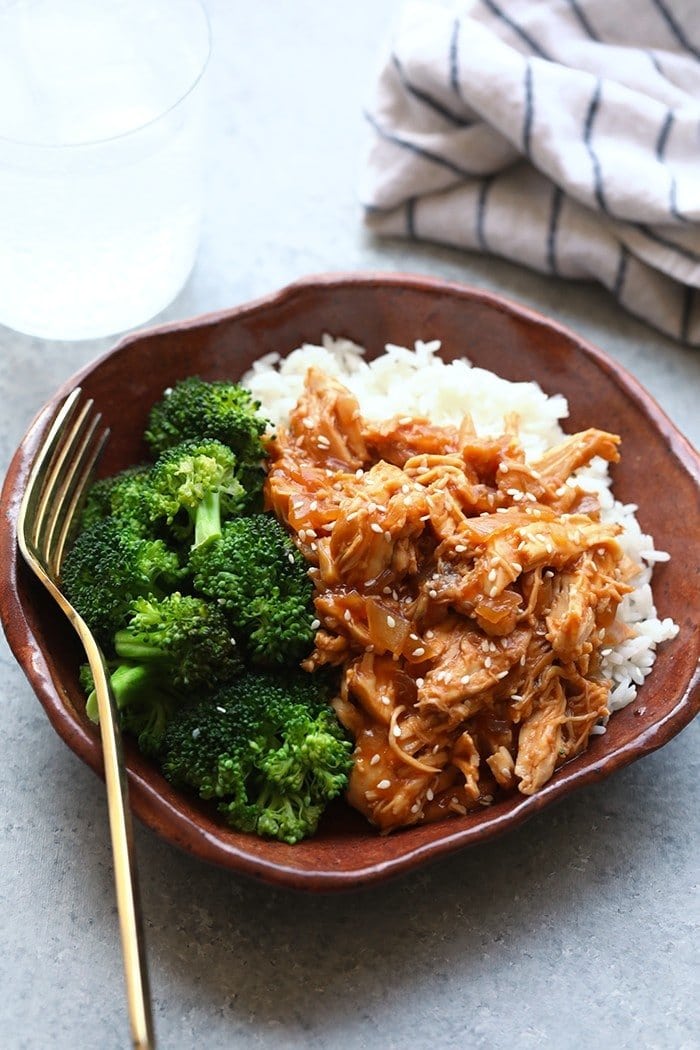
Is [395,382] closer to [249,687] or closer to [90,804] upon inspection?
[249,687]

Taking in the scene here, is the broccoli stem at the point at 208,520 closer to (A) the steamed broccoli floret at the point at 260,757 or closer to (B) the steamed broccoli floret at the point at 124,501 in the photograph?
(B) the steamed broccoli floret at the point at 124,501

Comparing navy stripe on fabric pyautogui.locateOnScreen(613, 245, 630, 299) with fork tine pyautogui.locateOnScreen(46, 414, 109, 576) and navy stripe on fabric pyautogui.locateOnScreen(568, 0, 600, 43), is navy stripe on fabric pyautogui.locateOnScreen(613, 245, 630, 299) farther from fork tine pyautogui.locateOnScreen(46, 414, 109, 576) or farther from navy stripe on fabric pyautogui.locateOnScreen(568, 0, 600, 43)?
fork tine pyautogui.locateOnScreen(46, 414, 109, 576)

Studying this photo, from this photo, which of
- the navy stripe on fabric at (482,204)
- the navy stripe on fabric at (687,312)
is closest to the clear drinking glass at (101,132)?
the navy stripe on fabric at (482,204)

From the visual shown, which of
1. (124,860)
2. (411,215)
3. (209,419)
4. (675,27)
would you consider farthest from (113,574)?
(675,27)

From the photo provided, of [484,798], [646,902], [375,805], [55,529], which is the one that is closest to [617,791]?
[646,902]

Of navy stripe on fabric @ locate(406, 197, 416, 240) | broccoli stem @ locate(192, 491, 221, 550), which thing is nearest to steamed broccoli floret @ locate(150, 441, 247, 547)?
broccoli stem @ locate(192, 491, 221, 550)

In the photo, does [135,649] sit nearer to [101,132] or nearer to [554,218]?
[101,132]
